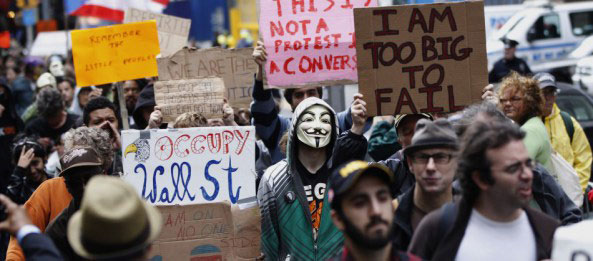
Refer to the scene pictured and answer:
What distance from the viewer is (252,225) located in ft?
21.6

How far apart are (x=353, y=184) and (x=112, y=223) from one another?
0.89 meters

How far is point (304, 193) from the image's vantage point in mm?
6160

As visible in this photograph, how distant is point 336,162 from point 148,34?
4100mm

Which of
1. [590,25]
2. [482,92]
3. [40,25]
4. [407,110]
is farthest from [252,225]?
[40,25]

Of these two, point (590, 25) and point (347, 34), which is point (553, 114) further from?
point (590, 25)

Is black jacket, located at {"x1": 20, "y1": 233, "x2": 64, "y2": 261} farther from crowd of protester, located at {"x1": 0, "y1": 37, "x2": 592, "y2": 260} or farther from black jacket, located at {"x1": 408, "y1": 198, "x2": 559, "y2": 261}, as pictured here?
black jacket, located at {"x1": 408, "y1": 198, "x2": 559, "y2": 261}

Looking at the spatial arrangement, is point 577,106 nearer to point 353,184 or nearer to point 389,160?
point 389,160

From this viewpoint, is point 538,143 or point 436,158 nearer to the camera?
point 436,158

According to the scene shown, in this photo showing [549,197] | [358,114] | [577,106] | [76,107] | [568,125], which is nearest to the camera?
[549,197]

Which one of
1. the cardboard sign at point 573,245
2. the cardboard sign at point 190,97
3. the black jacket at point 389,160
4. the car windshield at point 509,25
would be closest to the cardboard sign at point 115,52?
the cardboard sign at point 190,97

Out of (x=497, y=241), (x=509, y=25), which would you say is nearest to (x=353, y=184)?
(x=497, y=241)

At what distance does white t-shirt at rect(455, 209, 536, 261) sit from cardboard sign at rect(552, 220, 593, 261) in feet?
0.93

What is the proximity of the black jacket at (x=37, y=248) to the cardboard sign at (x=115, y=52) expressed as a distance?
5.39 meters

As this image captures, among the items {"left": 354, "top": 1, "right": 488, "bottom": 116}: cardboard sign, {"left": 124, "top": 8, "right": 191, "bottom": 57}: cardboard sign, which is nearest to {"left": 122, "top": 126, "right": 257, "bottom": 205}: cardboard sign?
{"left": 354, "top": 1, "right": 488, "bottom": 116}: cardboard sign
